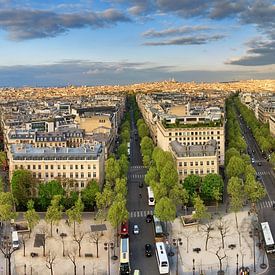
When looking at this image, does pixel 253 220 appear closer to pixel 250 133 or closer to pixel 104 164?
pixel 104 164

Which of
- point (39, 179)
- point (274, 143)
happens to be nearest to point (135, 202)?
point (39, 179)

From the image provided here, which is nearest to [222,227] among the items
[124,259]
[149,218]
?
[149,218]

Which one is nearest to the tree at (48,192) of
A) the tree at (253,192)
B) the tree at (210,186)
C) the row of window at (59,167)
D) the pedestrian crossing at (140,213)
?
the row of window at (59,167)

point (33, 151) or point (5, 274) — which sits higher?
point (33, 151)

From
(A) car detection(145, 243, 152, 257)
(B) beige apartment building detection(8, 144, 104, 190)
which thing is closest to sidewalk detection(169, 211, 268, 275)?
(A) car detection(145, 243, 152, 257)

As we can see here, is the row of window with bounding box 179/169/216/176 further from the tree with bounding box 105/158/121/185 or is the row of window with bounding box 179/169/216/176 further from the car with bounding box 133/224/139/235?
the car with bounding box 133/224/139/235

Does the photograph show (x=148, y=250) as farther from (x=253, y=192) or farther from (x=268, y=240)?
(x=253, y=192)
